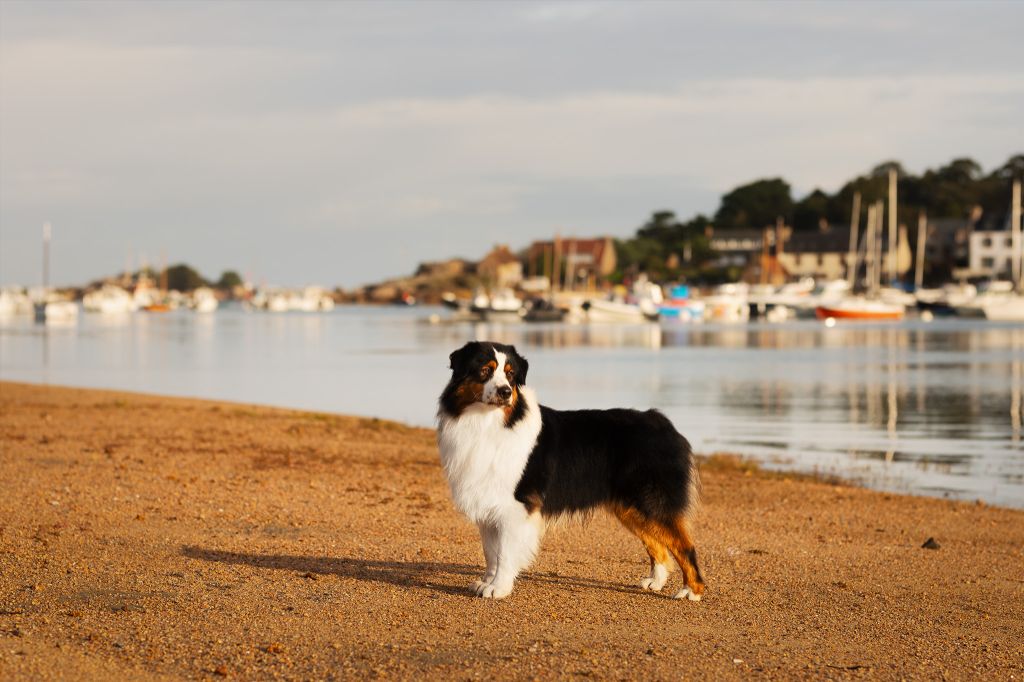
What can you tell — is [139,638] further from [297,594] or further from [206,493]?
[206,493]

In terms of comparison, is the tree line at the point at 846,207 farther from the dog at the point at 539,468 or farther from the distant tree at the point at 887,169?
the dog at the point at 539,468

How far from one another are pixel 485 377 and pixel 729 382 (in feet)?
108

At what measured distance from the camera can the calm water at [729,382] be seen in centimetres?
2147

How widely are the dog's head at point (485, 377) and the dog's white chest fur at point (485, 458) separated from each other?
84 mm

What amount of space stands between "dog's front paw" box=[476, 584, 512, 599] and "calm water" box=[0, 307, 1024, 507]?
9874 millimetres

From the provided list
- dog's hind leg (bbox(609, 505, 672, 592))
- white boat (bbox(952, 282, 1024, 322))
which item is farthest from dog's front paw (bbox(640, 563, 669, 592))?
white boat (bbox(952, 282, 1024, 322))

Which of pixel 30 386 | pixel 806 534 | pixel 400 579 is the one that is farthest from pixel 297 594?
pixel 30 386

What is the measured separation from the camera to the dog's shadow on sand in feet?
28.3

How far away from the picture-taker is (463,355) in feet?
25.6

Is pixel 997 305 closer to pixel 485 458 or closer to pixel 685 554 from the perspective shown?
pixel 685 554

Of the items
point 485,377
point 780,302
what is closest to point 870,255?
point 780,302

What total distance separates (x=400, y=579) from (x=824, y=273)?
161 metres

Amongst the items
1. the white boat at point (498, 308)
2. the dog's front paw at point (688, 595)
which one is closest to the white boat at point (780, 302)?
the white boat at point (498, 308)

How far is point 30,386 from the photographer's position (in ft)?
105
